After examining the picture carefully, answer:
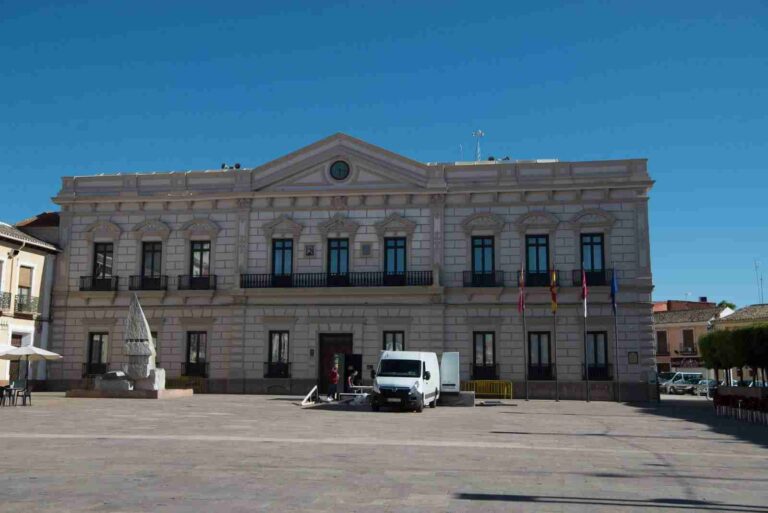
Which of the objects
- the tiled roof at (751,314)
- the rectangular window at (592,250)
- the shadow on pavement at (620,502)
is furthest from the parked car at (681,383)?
the shadow on pavement at (620,502)

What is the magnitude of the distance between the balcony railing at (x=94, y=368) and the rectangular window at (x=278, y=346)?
8544 mm

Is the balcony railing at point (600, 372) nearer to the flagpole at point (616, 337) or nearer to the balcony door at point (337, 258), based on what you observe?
the flagpole at point (616, 337)

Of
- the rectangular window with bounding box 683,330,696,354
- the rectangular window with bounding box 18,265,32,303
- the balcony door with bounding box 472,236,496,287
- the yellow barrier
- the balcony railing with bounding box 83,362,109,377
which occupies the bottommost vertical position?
the yellow barrier

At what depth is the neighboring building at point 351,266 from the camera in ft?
116

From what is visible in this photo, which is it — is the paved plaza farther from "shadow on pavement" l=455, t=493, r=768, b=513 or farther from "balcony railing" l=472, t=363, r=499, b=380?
"balcony railing" l=472, t=363, r=499, b=380

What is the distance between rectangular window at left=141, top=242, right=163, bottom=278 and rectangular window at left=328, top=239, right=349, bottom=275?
8.91m

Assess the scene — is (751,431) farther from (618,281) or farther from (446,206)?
(446,206)

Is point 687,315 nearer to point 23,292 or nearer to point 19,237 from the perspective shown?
point 23,292

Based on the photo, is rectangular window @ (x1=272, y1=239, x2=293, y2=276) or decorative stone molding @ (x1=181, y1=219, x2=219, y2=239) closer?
rectangular window @ (x1=272, y1=239, x2=293, y2=276)

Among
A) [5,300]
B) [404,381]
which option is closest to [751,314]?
[404,381]

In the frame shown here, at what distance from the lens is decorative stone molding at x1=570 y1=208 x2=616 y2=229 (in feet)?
117

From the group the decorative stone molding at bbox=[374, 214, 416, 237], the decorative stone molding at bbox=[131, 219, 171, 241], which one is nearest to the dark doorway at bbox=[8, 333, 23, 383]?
the decorative stone molding at bbox=[131, 219, 171, 241]

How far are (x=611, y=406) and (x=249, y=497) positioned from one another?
2454cm

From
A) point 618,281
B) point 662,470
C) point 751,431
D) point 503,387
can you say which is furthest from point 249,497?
point 618,281
